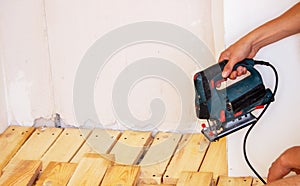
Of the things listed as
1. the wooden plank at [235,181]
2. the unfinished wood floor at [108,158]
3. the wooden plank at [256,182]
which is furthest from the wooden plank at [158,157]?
the wooden plank at [256,182]

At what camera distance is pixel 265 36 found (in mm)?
2002

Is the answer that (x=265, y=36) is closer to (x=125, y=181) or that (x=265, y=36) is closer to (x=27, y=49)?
(x=125, y=181)

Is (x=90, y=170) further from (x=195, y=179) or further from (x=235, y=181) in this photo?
(x=235, y=181)

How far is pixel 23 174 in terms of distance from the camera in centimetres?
237

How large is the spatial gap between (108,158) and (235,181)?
478mm

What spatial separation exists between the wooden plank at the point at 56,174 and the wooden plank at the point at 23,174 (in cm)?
3

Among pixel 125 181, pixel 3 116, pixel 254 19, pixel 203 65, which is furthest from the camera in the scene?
pixel 3 116

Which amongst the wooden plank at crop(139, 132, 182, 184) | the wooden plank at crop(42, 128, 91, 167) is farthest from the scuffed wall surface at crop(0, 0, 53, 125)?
the wooden plank at crop(139, 132, 182, 184)

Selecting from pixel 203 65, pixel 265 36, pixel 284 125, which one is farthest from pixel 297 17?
pixel 203 65

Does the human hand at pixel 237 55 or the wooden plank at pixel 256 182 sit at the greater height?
the human hand at pixel 237 55

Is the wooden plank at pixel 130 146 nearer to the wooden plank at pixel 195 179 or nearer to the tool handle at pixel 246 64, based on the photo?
the wooden plank at pixel 195 179

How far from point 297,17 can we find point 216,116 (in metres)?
0.38

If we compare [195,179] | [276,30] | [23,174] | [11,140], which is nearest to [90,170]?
[23,174]

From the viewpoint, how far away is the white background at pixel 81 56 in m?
2.29
